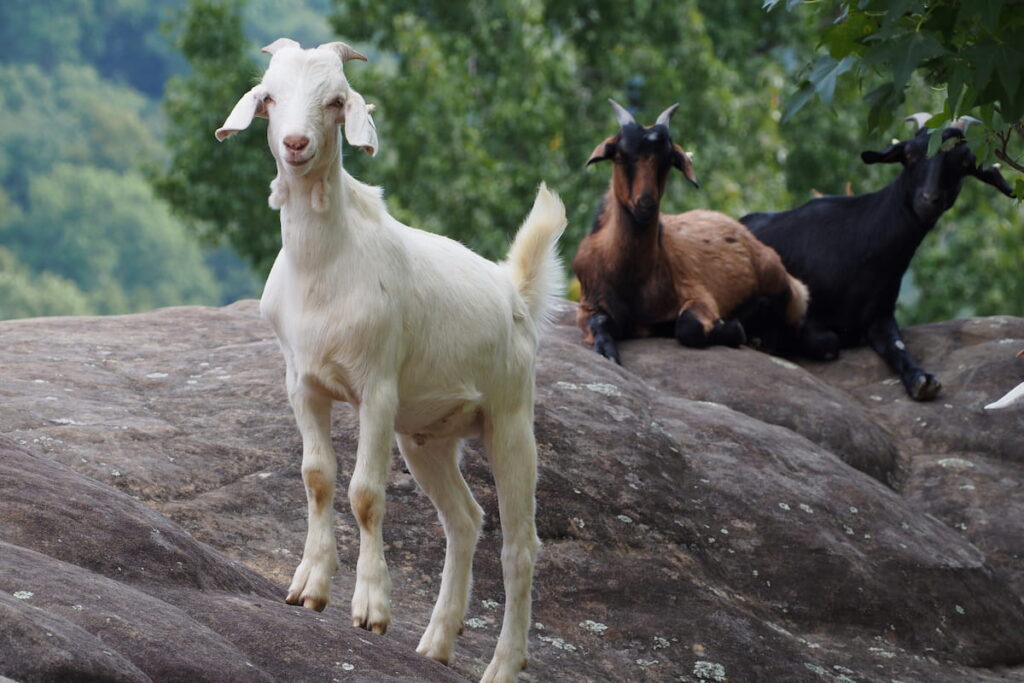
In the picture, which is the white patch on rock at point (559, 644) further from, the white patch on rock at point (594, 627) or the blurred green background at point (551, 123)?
the blurred green background at point (551, 123)

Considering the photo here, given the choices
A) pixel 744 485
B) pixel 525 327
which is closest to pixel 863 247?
pixel 744 485

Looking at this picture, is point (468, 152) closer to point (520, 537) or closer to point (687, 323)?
point (687, 323)

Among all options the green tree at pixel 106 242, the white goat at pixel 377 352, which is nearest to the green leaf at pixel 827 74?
the white goat at pixel 377 352

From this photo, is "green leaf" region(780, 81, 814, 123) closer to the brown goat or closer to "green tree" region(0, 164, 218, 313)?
the brown goat

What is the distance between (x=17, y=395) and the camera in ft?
21.6

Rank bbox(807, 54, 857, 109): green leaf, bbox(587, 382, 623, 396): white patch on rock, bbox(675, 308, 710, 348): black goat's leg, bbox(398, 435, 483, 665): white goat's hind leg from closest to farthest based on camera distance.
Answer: bbox(807, 54, 857, 109): green leaf, bbox(398, 435, 483, 665): white goat's hind leg, bbox(587, 382, 623, 396): white patch on rock, bbox(675, 308, 710, 348): black goat's leg

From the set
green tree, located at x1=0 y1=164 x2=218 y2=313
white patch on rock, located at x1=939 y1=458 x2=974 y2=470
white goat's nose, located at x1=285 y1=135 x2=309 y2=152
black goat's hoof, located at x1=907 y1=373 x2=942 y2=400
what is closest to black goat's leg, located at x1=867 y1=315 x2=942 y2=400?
black goat's hoof, located at x1=907 y1=373 x2=942 y2=400

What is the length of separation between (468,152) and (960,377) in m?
9.16

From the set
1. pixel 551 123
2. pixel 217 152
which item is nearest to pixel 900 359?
pixel 551 123

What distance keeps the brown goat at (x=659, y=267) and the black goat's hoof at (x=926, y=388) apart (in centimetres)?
117

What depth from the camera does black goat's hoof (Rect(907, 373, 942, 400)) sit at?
30.8 feet

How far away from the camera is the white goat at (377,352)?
4535 mm

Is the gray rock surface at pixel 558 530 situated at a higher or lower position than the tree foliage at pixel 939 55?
lower

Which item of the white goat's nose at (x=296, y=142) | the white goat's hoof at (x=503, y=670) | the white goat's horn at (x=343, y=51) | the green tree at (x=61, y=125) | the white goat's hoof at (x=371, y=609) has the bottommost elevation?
the green tree at (x=61, y=125)
